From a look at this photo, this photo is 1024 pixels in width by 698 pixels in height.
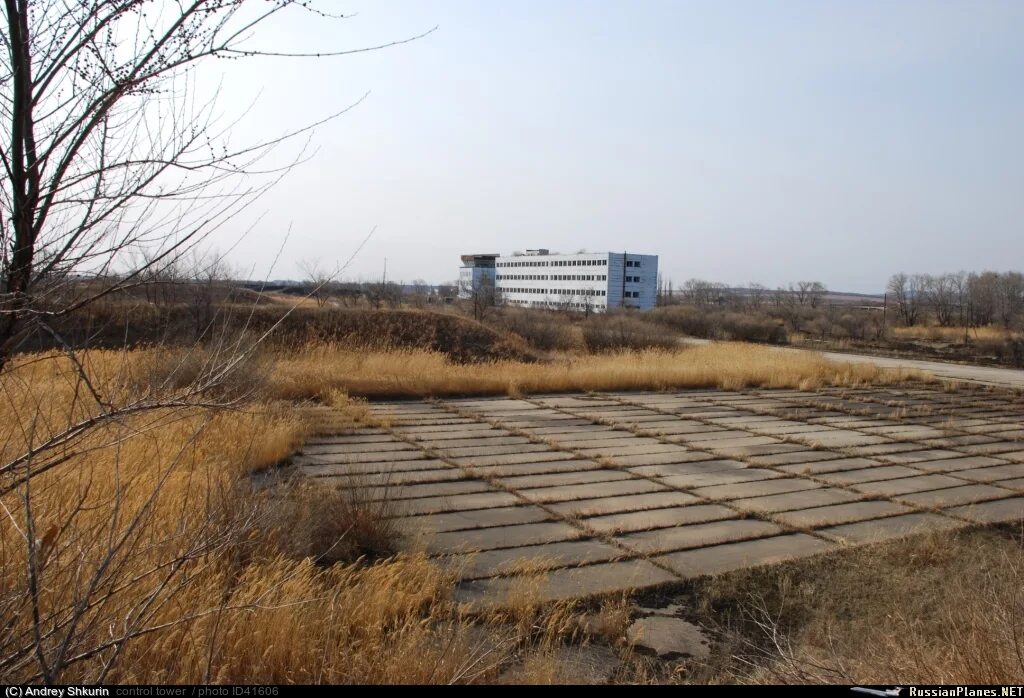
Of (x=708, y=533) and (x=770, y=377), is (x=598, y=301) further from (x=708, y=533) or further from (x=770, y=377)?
(x=708, y=533)

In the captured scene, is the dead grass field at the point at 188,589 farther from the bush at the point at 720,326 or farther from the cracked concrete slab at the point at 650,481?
the bush at the point at 720,326

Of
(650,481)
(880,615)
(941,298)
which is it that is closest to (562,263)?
(941,298)

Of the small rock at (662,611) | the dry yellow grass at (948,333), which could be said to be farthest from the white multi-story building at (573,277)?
the small rock at (662,611)

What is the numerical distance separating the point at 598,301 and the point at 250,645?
8581 centimetres

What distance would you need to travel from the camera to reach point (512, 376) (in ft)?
47.4

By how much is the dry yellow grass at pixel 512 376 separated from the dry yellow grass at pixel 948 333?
2684 centimetres

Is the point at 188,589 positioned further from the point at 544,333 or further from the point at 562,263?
the point at 562,263

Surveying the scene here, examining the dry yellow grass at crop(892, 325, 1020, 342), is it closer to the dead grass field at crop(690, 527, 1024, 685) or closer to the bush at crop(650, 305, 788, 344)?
the bush at crop(650, 305, 788, 344)

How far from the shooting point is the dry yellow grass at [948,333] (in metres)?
40.8

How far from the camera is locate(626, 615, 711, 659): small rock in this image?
12.9 feet

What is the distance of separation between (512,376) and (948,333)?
40.7m

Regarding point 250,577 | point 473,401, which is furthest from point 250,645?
point 473,401

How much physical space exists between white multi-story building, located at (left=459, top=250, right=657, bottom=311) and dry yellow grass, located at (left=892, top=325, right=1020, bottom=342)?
30.5 m

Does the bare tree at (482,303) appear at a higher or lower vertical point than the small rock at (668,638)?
higher
